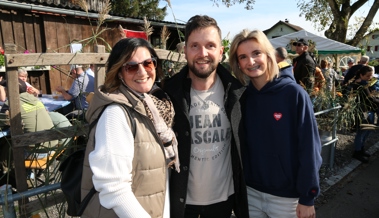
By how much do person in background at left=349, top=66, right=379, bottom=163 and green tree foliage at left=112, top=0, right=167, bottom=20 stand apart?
1654 cm

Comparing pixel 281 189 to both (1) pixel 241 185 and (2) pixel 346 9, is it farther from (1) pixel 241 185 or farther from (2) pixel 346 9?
(2) pixel 346 9

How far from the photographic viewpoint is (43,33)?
21.7 feet

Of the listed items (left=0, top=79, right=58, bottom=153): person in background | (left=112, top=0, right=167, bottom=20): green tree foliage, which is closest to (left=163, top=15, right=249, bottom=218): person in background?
(left=0, top=79, right=58, bottom=153): person in background

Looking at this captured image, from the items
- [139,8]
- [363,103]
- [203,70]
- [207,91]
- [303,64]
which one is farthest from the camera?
[139,8]

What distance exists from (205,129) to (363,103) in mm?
4215

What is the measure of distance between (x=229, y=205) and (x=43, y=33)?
20.6ft

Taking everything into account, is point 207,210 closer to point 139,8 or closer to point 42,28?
point 42,28

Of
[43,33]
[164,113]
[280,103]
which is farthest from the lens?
[43,33]

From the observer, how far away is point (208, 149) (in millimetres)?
1776

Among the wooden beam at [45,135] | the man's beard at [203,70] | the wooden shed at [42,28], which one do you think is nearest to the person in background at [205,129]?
the man's beard at [203,70]

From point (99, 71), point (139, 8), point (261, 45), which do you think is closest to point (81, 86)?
point (99, 71)

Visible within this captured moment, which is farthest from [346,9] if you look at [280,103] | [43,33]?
[280,103]

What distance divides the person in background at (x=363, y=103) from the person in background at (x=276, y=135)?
360 cm

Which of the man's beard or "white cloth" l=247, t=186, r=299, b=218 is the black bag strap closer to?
the man's beard
